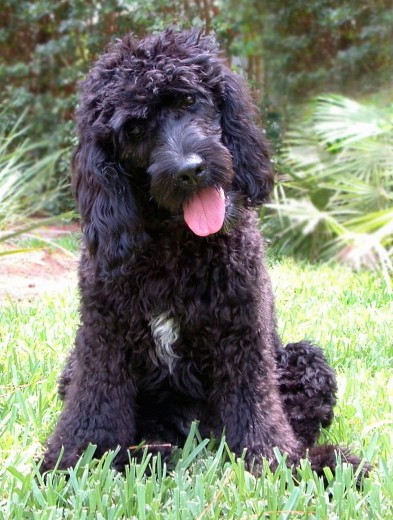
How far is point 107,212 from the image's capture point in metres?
2.58

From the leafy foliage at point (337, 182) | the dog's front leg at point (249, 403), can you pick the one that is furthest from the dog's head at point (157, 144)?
the leafy foliage at point (337, 182)

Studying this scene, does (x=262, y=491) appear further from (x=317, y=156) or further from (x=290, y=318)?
(x=317, y=156)

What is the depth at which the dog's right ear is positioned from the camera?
256 cm

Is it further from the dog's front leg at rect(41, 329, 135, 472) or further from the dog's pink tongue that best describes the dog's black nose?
the dog's front leg at rect(41, 329, 135, 472)

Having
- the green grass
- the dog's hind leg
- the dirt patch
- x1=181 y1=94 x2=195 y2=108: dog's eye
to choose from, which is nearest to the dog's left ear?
x1=181 y1=94 x2=195 y2=108: dog's eye

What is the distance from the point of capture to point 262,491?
2.29 metres

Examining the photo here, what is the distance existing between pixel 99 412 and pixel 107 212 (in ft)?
2.45

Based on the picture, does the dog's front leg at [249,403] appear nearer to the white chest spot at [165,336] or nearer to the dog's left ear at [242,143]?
the white chest spot at [165,336]

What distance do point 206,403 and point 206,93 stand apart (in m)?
1.21

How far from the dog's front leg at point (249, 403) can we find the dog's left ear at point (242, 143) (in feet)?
1.90

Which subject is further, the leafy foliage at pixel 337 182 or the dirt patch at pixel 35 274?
the leafy foliage at pixel 337 182

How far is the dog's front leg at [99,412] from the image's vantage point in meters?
2.65

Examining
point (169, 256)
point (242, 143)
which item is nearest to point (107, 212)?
point (169, 256)

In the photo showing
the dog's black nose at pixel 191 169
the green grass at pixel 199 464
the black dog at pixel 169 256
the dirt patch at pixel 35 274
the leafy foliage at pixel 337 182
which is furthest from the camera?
the leafy foliage at pixel 337 182
